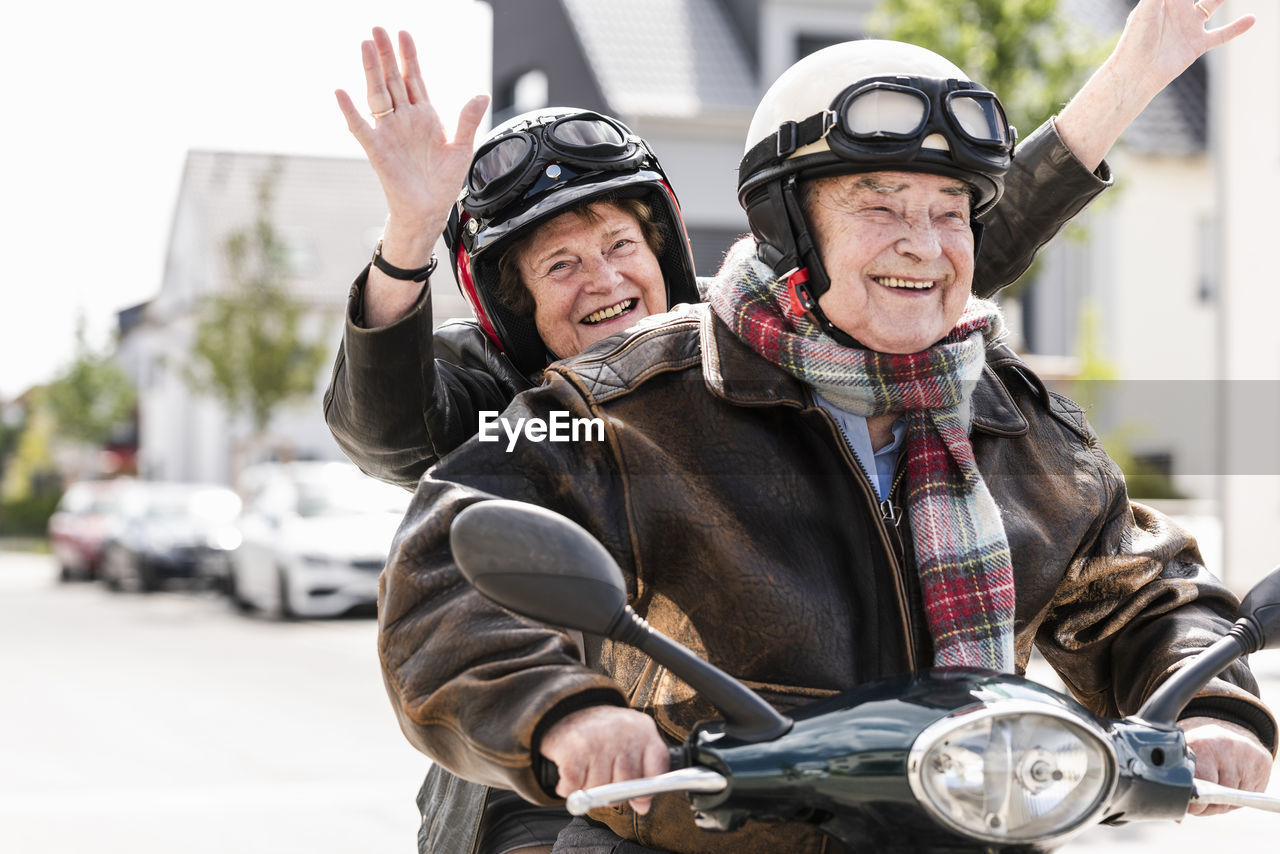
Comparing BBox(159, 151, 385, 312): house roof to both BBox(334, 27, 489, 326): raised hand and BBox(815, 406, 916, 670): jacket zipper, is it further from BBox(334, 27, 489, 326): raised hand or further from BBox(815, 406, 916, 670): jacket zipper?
BBox(815, 406, 916, 670): jacket zipper

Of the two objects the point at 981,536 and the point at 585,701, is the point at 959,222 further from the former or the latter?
the point at 585,701

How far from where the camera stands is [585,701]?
1706mm

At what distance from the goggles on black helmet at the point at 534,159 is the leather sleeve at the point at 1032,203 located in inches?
29.5

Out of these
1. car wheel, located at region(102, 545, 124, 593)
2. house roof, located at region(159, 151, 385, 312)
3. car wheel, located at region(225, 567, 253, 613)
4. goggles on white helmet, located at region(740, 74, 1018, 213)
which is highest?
house roof, located at region(159, 151, 385, 312)

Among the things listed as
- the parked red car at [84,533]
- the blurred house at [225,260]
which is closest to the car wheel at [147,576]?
the parked red car at [84,533]

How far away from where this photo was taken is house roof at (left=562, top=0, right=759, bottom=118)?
24.8m

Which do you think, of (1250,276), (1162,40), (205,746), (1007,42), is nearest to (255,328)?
(1007,42)

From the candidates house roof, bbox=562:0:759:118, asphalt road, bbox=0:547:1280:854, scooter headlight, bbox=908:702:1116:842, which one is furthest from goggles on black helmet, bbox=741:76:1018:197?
house roof, bbox=562:0:759:118

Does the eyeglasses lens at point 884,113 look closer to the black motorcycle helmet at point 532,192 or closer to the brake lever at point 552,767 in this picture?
the brake lever at point 552,767

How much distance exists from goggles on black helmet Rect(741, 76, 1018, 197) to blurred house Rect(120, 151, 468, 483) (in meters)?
28.6

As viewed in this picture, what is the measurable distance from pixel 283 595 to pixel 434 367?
1508 cm

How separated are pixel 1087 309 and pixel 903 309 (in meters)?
21.8

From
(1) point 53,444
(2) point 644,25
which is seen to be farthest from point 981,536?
(1) point 53,444

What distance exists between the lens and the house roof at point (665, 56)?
24.8 metres
